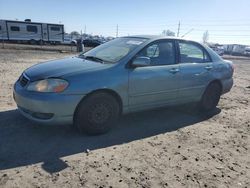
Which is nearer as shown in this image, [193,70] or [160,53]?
[160,53]

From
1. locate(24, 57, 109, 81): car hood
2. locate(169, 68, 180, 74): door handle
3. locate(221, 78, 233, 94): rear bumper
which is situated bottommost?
locate(221, 78, 233, 94): rear bumper

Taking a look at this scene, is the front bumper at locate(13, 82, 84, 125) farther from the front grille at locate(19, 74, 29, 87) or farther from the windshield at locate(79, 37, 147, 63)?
the windshield at locate(79, 37, 147, 63)

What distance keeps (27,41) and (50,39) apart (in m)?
3.28

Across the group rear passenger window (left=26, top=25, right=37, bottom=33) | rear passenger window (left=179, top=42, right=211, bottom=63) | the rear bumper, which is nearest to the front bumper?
rear passenger window (left=179, top=42, right=211, bottom=63)

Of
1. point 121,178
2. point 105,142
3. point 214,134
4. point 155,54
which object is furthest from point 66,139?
point 214,134

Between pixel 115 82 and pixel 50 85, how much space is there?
1014mm

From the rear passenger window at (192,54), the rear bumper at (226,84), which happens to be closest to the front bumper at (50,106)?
the rear passenger window at (192,54)

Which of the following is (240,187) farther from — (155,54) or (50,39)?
(50,39)

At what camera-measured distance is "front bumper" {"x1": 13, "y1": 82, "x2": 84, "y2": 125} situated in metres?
3.98

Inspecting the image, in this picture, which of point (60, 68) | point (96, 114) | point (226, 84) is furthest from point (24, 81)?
point (226, 84)

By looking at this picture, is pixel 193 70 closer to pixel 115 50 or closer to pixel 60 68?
pixel 115 50

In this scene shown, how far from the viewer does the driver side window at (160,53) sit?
5.02 metres

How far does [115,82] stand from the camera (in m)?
4.42

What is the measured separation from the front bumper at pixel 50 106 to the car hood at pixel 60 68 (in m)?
0.31
